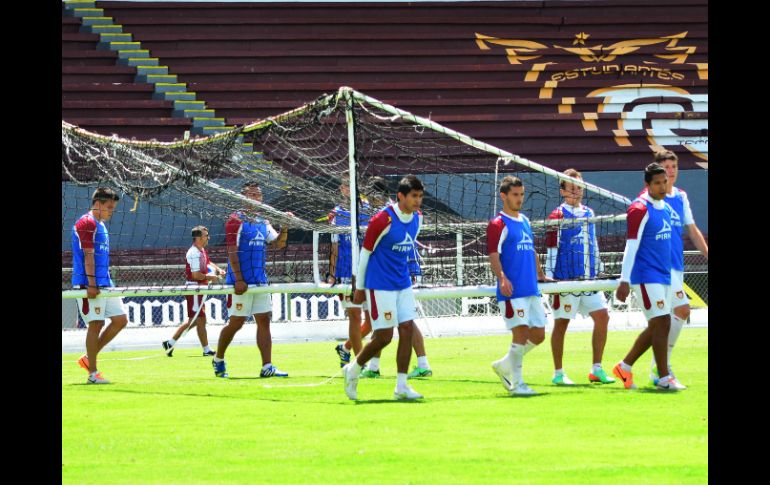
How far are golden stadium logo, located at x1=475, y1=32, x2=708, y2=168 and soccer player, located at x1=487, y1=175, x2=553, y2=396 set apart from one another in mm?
19777

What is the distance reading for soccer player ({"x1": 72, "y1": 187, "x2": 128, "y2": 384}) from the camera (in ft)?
39.7

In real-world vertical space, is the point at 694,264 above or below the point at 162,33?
below

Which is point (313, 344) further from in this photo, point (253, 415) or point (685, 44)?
point (685, 44)

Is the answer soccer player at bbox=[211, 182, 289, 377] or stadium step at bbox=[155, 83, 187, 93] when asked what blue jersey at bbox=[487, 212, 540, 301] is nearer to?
soccer player at bbox=[211, 182, 289, 377]

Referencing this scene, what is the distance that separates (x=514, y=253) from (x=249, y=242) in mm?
3857

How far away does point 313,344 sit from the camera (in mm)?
18891

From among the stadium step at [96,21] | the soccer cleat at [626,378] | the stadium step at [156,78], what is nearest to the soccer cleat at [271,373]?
the soccer cleat at [626,378]

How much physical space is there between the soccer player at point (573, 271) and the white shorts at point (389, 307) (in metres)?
1.76

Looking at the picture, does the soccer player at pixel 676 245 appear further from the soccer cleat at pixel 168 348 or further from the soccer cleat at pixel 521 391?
the soccer cleat at pixel 168 348

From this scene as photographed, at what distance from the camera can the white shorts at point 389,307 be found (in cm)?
984

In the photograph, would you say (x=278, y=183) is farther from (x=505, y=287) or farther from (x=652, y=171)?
(x=652, y=171)

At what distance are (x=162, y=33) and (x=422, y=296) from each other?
2034 centimetres

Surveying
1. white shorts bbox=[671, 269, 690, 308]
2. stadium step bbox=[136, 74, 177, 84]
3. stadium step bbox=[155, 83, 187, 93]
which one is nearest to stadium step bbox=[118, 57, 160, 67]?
stadium step bbox=[136, 74, 177, 84]
